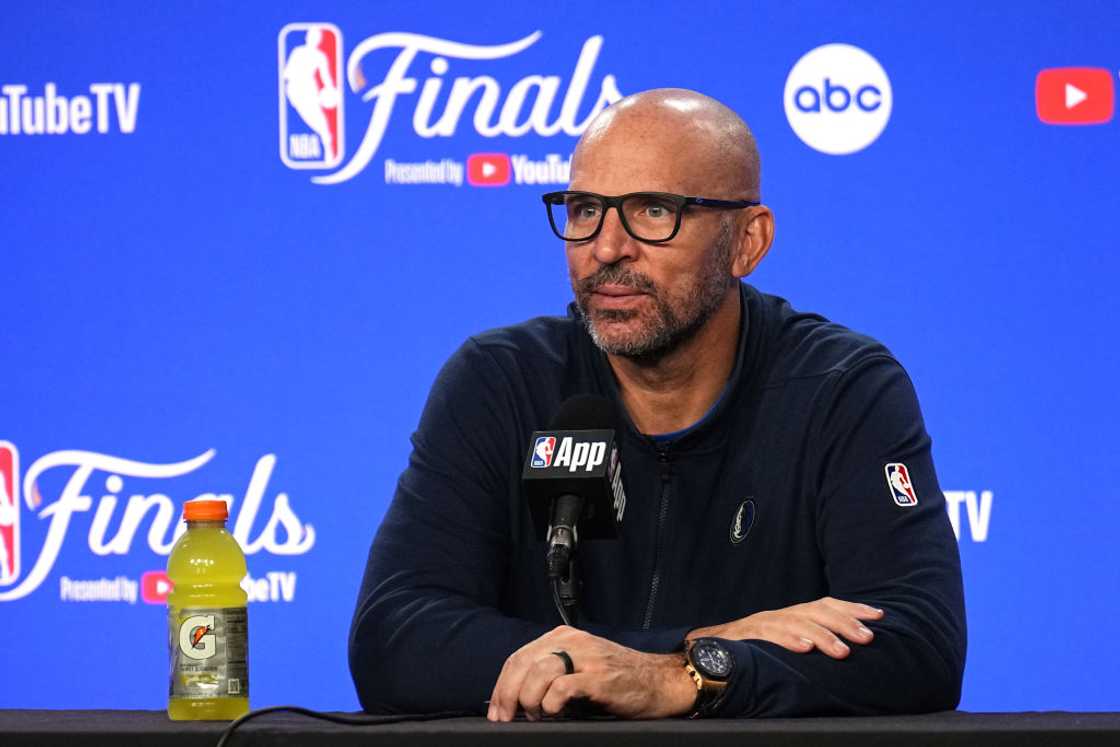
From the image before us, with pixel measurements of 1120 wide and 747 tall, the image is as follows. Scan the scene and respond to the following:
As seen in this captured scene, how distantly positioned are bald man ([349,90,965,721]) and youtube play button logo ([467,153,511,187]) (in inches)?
51.2

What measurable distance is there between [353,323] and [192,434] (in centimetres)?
51

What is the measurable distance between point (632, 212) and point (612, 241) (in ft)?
0.22

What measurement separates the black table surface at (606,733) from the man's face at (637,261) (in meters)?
0.97

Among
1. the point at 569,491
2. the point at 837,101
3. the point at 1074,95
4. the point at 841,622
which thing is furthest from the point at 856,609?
the point at 1074,95

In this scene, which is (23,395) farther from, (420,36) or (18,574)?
(420,36)

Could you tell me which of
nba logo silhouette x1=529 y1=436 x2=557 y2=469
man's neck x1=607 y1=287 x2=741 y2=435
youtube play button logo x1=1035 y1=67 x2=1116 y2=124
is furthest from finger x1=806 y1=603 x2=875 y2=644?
youtube play button logo x1=1035 y1=67 x2=1116 y2=124

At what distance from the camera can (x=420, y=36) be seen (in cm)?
396

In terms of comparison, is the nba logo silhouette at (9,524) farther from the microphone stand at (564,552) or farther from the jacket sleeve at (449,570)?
the microphone stand at (564,552)

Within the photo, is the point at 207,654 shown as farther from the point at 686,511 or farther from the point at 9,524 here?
the point at 9,524

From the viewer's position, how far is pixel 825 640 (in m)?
2.02

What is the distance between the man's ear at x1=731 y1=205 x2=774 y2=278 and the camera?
267 cm

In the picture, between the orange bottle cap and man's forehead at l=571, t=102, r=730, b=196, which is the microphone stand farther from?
man's forehead at l=571, t=102, r=730, b=196

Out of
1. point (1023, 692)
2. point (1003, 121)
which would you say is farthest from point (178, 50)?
point (1023, 692)

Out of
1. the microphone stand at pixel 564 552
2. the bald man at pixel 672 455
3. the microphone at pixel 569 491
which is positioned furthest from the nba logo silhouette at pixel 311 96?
the microphone stand at pixel 564 552
